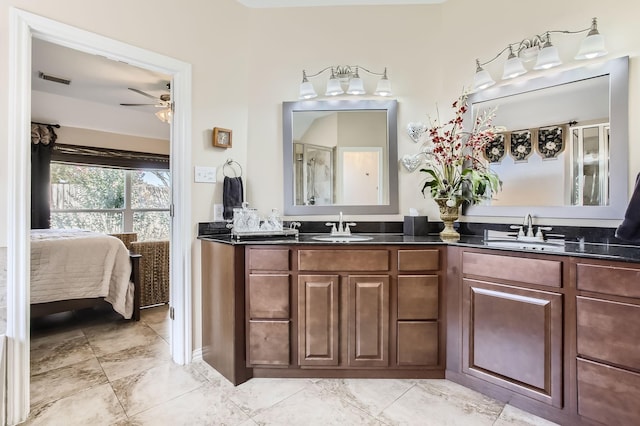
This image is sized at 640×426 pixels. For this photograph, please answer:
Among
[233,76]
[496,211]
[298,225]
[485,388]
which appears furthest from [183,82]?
[485,388]

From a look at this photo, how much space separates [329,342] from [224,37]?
7.76ft

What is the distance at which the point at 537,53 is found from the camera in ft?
6.64

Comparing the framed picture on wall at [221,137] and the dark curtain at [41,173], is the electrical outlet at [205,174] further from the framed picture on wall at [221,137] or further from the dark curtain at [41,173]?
the dark curtain at [41,173]

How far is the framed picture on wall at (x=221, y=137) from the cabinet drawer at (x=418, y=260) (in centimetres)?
151

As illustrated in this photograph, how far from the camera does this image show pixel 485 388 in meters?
1.82

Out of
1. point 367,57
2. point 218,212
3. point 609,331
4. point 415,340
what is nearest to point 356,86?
point 367,57

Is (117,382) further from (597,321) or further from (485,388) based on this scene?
(597,321)

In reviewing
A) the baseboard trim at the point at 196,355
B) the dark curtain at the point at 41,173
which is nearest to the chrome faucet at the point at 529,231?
the baseboard trim at the point at 196,355

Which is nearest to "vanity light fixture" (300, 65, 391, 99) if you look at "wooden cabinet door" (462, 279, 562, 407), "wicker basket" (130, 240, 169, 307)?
"wooden cabinet door" (462, 279, 562, 407)

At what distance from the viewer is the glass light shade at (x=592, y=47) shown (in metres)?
1.77

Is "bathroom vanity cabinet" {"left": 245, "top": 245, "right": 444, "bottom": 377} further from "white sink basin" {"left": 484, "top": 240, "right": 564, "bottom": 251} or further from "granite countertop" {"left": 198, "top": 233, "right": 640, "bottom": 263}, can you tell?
"white sink basin" {"left": 484, "top": 240, "right": 564, "bottom": 251}

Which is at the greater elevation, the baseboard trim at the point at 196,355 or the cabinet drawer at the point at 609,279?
the cabinet drawer at the point at 609,279

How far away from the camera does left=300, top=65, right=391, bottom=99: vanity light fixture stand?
2.43 meters

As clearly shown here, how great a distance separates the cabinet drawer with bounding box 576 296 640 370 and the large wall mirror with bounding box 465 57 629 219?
667mm
